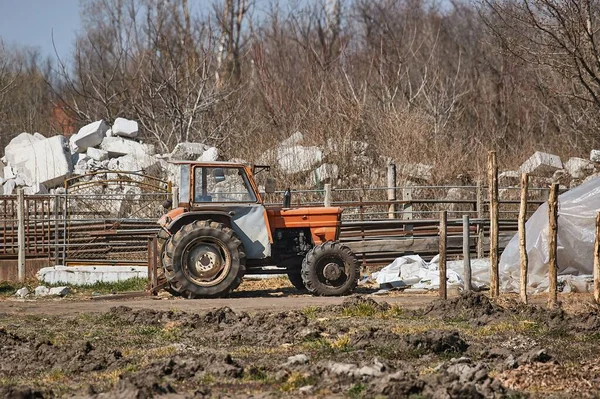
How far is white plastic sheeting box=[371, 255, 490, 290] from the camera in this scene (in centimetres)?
1769

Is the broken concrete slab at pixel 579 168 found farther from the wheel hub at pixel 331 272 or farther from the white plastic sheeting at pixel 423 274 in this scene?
the wheel hub at pixel 331 272

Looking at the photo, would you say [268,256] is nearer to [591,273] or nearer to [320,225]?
[320,225]

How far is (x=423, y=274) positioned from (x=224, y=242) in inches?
157

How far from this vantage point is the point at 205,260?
16281 mm

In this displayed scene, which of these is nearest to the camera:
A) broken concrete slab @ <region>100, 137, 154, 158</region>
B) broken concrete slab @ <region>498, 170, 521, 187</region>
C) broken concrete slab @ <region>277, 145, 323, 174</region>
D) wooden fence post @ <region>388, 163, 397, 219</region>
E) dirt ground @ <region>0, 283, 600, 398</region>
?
dirt ground @ <region>0, 283, 600, 398</region>

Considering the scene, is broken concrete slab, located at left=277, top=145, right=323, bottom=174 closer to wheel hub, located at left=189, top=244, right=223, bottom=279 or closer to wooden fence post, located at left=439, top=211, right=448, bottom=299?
wheel hub, located at left=189, top=244, right=223, bottom=279

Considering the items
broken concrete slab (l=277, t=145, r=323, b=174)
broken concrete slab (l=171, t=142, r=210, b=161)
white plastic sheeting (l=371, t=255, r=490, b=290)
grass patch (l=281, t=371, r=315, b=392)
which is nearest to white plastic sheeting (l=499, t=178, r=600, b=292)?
white plastic sheeting (l=371, t=255, r=490, b=290)

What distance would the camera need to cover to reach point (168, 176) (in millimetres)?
26438

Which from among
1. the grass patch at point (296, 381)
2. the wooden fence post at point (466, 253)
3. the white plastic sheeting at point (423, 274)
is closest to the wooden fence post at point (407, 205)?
the white plastic sheeting at point (423, 274)

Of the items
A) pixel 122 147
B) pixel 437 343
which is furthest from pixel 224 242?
pixel 122 147

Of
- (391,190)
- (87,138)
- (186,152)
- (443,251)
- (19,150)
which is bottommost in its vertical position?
(443,251)

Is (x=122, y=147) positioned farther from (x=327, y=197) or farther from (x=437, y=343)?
(x=437, y=343)

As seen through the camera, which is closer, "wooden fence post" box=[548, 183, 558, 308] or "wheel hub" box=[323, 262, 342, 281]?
"wooden fence post" box=[548, 183, 558, 308]

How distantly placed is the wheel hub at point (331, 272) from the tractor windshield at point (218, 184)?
161 centimetres
